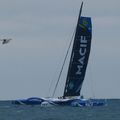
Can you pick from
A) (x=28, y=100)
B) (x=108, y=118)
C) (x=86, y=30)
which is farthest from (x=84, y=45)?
(x=108, y=118)

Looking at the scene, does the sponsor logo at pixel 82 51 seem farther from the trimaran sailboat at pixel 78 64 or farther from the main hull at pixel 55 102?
the main hull at pixel 55 102

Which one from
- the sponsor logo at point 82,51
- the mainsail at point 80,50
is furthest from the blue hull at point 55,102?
the sponsor logo at point 82,51

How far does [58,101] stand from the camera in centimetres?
11656

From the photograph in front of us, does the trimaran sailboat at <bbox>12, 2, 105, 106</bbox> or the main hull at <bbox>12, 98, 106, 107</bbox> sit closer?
the main hull at <bbox>12, 98, 106, 107</bbox>

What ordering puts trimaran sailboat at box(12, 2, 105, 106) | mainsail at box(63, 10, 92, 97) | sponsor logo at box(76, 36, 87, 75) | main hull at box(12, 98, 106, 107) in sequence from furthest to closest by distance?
sponsor logo at box(76, 36, 87, 75) < mainsail at box(63, 10, 92, 97) < trimaran sailboat at box(12, 2, 105, 106) < main hull at box(12, 98, 106, 107)

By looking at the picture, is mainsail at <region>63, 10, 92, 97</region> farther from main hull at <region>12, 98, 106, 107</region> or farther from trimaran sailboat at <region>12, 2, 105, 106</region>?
main hull at <region>12, 98, 106, 107</region>

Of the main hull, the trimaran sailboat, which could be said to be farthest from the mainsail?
the main hull

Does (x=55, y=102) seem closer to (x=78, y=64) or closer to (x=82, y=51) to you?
(x=78, y=64)

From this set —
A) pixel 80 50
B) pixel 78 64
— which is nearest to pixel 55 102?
pixel 78 64

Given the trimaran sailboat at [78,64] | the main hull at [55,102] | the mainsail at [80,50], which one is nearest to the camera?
→ the main hull at [55,102]

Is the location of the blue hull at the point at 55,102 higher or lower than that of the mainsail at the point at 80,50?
lower

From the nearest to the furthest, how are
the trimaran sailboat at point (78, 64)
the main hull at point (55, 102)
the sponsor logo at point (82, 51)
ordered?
the main hull at point (55, 102)
the trimaran sailboat at point (78, 64)
the sponsor logo at point (82, 51)

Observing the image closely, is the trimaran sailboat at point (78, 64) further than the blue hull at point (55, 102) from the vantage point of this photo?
Yes

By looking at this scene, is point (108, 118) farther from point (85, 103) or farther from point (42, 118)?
point (85, 103)
